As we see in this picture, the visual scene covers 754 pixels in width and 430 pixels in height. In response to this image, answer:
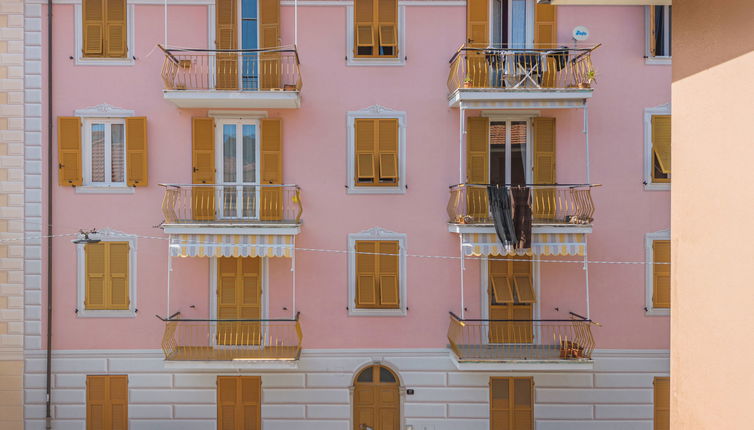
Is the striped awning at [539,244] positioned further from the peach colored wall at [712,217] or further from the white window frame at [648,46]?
the peach colored wall at [712,217]

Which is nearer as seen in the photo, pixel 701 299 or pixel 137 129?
pixel 701 299

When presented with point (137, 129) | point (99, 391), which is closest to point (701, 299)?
point (137, 129)

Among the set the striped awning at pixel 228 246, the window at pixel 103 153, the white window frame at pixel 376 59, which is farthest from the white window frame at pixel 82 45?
the white window frame at pixel 376 59

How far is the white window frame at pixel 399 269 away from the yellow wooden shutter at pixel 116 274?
468cm

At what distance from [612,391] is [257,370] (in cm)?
753

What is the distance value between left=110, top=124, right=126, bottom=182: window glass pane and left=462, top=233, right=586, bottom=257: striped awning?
7.31 meters

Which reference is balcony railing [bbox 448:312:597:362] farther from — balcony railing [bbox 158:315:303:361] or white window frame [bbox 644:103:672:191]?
balcony railing [bbox 158:315:303:361]

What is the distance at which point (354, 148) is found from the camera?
→ 38.7 ft

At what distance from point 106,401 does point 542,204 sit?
1009cm

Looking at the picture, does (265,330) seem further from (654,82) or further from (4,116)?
(654,82)

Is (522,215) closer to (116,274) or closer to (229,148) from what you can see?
(229,148)

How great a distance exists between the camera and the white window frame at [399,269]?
1179 cm

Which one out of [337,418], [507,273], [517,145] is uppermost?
[517,145]

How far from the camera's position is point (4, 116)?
11.7 m
